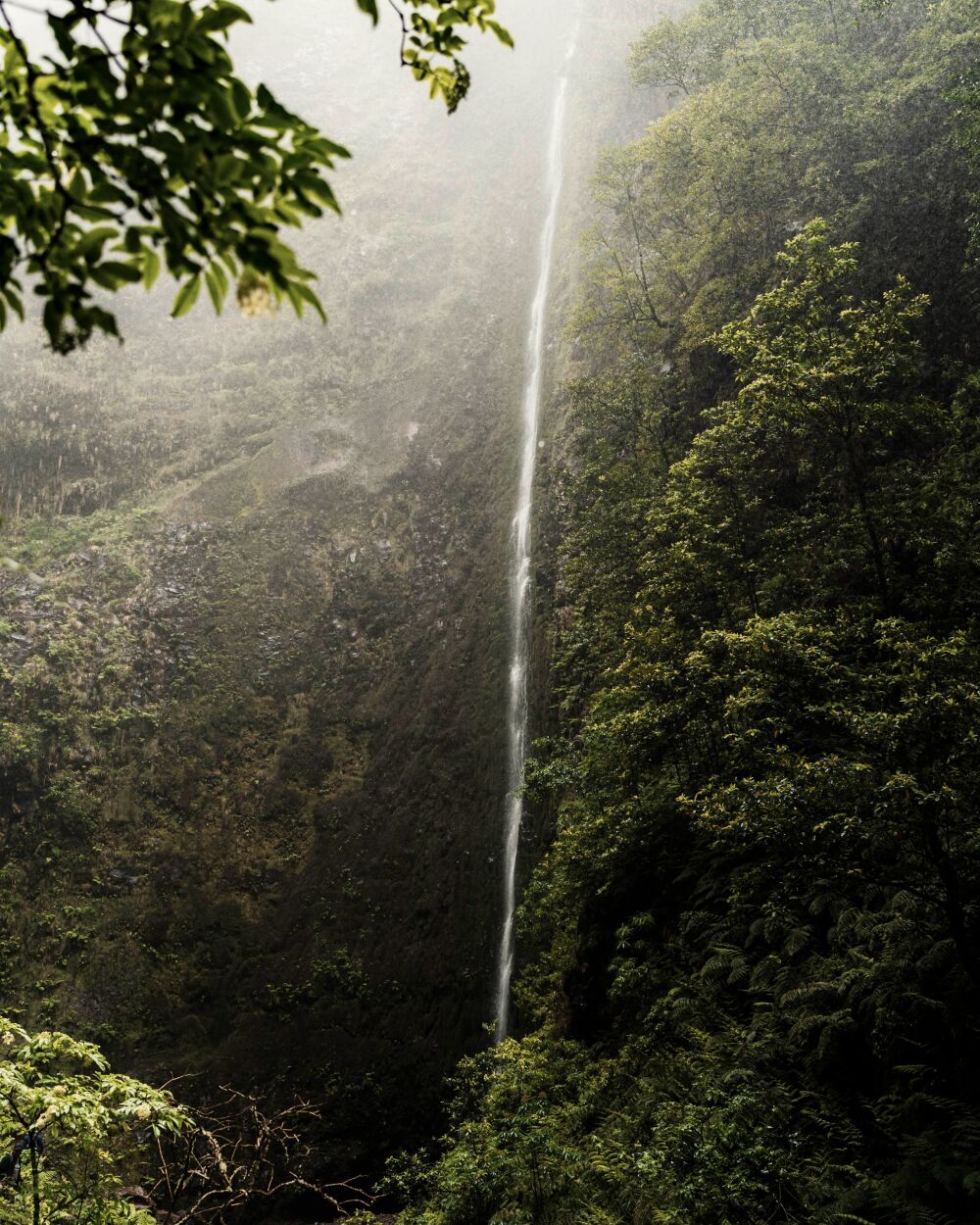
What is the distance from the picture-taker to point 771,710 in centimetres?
671

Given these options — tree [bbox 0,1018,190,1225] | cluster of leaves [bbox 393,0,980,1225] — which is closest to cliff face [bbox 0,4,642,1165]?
cluster of leaves [bbox 393,0,980,1225]

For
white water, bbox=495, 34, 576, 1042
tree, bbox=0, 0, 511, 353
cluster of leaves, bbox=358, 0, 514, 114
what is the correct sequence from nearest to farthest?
1. tree, bbox=0, 0, 511, 353
2. cluster of leaves, bbox=358, 0, 514, 114
3. white water, bbox=495, 34, 576, 1042

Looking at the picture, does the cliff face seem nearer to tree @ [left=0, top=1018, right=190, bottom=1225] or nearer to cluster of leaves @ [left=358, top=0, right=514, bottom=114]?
tree @ [left=0, top=1018, right=190, bottom=1225]

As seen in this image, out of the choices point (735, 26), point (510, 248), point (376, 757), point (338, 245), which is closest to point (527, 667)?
point (376, 757)

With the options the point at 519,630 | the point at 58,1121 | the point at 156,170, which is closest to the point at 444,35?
the point at 156,170

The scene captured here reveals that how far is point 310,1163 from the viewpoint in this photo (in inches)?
464

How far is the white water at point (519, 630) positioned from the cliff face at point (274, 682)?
1.43 feet

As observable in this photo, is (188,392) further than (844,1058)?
Yes

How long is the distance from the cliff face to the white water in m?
0.43

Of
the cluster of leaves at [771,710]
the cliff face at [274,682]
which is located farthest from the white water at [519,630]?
the cluster of leaves at [771,710]

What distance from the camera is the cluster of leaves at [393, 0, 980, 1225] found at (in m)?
4.28

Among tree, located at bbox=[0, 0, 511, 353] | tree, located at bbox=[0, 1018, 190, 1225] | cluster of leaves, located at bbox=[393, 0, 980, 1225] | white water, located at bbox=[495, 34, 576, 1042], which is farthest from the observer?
white water, located at bbox=[495, 34, 576, 1042]

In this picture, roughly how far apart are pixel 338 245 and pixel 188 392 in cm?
955

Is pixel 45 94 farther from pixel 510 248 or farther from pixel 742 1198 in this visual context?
pixel 510 248
